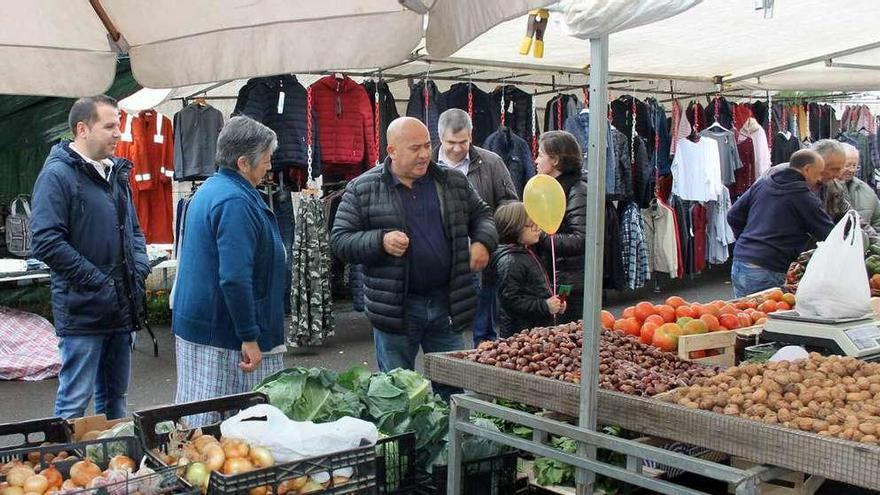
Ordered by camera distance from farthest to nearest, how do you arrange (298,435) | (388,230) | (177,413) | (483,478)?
(388,230) < (483,478) < (177,413) < (298,435)

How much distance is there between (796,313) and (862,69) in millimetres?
5372

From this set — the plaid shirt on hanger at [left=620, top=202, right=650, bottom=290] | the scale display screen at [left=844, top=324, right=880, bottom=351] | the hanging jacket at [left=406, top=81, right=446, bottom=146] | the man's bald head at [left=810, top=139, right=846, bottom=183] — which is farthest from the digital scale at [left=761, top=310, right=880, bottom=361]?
the plaid shirt on hanger at [left=620, top=202, right=650, bottom=290]

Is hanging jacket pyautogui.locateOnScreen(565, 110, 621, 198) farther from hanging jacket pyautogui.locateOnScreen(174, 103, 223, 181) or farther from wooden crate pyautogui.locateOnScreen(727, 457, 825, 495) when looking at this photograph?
wooden crate pyautogui.locateOnScreen(727, 457, 825, 495)

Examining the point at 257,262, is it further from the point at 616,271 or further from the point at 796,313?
the point at 616,271

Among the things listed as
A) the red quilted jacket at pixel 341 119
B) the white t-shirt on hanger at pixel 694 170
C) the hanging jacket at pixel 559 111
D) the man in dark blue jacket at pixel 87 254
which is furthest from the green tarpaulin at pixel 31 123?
the white t-shirt on hanger at pixel 694 170

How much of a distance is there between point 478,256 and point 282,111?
11.8 feet

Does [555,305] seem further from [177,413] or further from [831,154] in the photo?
[831,154]

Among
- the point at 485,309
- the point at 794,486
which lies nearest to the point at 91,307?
the point at 485,309

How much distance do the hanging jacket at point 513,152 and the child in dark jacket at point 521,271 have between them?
10.7 ft

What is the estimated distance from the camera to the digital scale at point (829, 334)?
337 centimetres

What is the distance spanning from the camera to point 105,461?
7.98ft

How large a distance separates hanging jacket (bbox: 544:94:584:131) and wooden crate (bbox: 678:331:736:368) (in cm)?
534

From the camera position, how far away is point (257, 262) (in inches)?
150

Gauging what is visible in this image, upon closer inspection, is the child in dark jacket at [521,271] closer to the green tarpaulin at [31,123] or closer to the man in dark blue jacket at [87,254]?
the man in dark blue jacket at [87,254]
